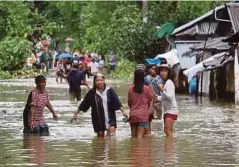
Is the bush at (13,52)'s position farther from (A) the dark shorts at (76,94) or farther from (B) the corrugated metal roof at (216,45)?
(A) the dark shorts at (76,94)

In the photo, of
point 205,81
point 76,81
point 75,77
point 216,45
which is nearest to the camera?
point 76,81

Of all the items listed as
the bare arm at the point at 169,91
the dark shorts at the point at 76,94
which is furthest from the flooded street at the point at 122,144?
the dark shorts at the point at 76,94

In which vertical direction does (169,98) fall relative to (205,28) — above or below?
Answer: below

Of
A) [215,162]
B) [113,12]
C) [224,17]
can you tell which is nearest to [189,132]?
[215,162]

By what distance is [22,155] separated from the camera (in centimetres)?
1401

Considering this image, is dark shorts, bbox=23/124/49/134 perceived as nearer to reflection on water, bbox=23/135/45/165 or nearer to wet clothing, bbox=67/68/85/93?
reflection on water, bbox=23/135/45/165

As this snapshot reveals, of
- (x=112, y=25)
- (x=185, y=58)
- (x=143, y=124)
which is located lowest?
(x=143, y=124)

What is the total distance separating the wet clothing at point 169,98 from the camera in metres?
16.9

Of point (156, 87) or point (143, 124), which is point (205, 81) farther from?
point (143, 124)

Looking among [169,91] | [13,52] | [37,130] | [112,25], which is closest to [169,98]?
[169,91]

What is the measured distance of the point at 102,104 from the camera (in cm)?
1666

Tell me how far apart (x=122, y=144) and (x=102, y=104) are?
112cm

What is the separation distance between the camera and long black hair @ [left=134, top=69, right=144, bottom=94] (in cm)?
1639

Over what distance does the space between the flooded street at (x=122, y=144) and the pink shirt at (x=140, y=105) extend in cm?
43
